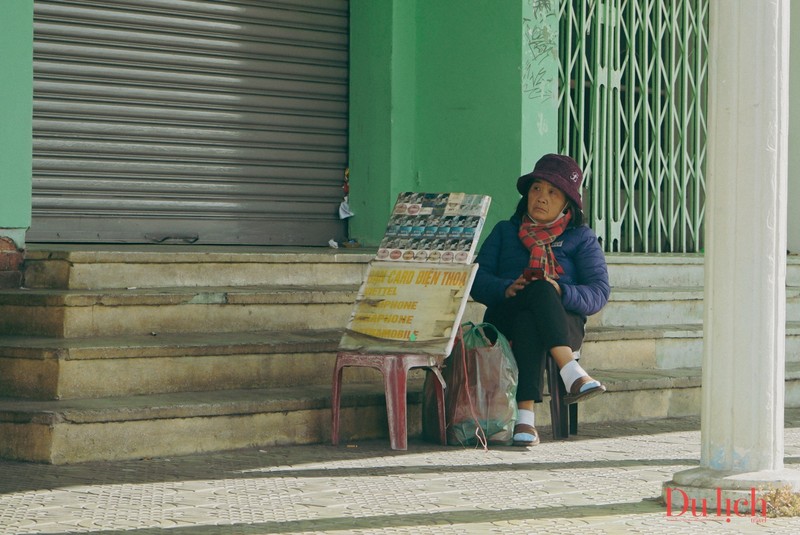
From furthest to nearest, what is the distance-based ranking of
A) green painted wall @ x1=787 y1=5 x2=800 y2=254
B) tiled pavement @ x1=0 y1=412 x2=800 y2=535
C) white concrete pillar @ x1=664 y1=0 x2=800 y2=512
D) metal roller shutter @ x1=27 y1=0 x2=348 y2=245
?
1. green painted wall @ x1=787 y1=5 x2=800 y2=254
2. metal roller shutter @ x1=27 y1=0 x2=348 y2=245
3. white concrete pillar @ x1=664 y1=0 x2=800 y2=512
4. tiled pavement @ x1=0 y1=412 x2=800 y2=535

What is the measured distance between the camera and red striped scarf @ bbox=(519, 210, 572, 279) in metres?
6.47

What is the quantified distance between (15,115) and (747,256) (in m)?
4.06

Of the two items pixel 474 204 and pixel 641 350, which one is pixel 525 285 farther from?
pixel 641 350

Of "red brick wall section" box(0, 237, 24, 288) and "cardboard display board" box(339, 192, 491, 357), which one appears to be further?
"red brick wall section" box(0, 237, 24, 288)

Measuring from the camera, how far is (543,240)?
21.4 feet

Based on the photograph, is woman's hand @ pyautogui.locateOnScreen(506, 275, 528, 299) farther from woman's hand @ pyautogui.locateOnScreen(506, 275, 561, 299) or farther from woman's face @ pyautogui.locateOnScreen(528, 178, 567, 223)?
woman's face @ pyautogui.locateOnScreen(528, 178, 567, 223)

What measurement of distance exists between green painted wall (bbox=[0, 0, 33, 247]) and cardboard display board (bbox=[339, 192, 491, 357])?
6.49ft

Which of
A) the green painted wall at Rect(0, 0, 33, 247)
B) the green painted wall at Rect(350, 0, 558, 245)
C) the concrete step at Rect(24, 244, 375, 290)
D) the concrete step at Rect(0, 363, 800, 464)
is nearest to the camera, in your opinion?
the concrete step at Rect(0, 363, 800, 464)

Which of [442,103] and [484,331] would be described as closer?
[484,331]

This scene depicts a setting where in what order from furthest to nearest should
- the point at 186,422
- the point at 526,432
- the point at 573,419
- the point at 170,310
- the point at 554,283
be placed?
the point at 573,419 → the point at 170,310 → the point at 554,283 → the point at 526,432 → the point at 186,422

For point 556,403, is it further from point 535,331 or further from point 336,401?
point 336,401

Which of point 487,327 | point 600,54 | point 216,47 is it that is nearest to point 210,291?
point 487,327

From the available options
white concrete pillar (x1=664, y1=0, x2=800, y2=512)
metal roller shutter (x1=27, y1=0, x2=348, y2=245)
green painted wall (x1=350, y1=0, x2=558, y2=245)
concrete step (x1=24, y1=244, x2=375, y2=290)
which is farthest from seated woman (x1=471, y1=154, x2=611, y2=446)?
metal roller shutter (x1=27, y1=0, x2=348, y2=245)

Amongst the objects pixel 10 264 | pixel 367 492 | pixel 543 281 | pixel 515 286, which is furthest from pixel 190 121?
pixel 367 492
